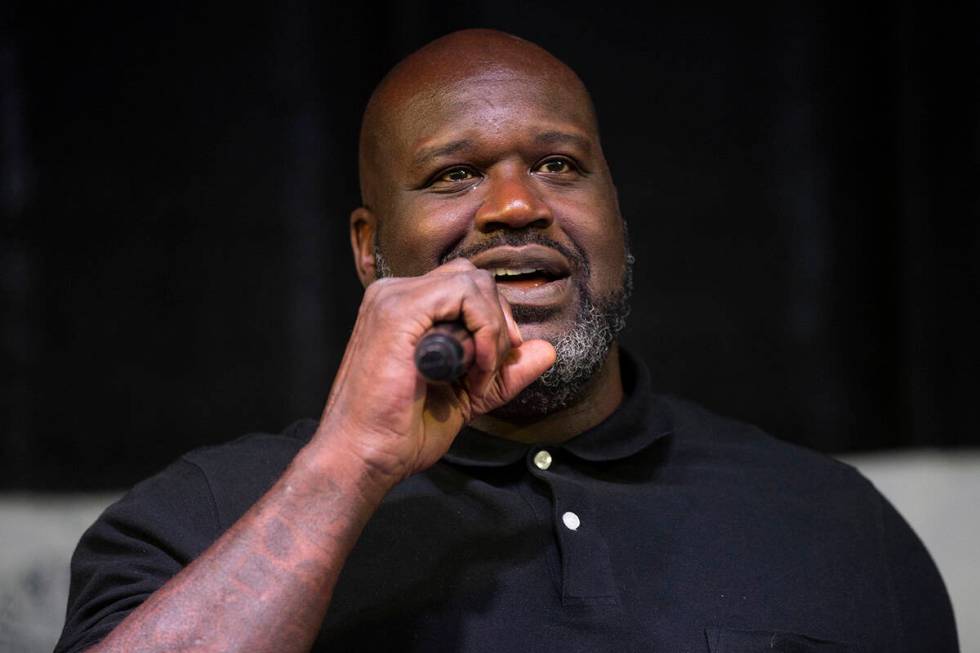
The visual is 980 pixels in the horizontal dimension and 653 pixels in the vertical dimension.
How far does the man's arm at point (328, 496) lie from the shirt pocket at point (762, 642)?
1.42 feet

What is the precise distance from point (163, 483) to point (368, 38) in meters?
0.90

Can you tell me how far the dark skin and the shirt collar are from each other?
0.04 meters

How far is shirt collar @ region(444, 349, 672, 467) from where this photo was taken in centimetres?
135

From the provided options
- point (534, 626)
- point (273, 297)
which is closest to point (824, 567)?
point (534, 626)

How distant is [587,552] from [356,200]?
84 centimetres

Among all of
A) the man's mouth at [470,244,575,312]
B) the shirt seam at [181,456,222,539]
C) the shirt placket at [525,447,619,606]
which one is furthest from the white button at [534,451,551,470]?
the shirt seam at [181,456,222,539]

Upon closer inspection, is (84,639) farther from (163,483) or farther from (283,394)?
(283,394)

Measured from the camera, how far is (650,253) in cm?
193

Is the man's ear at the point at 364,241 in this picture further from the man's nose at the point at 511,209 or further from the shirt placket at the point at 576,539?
the shirt placket at the point at 576,539

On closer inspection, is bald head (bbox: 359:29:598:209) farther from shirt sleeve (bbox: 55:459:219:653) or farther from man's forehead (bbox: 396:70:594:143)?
shirt sleeve (bbox: 55:459:219:653)

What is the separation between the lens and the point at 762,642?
4.12 feet

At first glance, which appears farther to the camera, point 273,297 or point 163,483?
point 273,297

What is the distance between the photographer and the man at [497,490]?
41.4 inches

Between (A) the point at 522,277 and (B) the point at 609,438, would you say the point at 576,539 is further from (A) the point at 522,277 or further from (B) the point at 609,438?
(A) the point at 522,277
